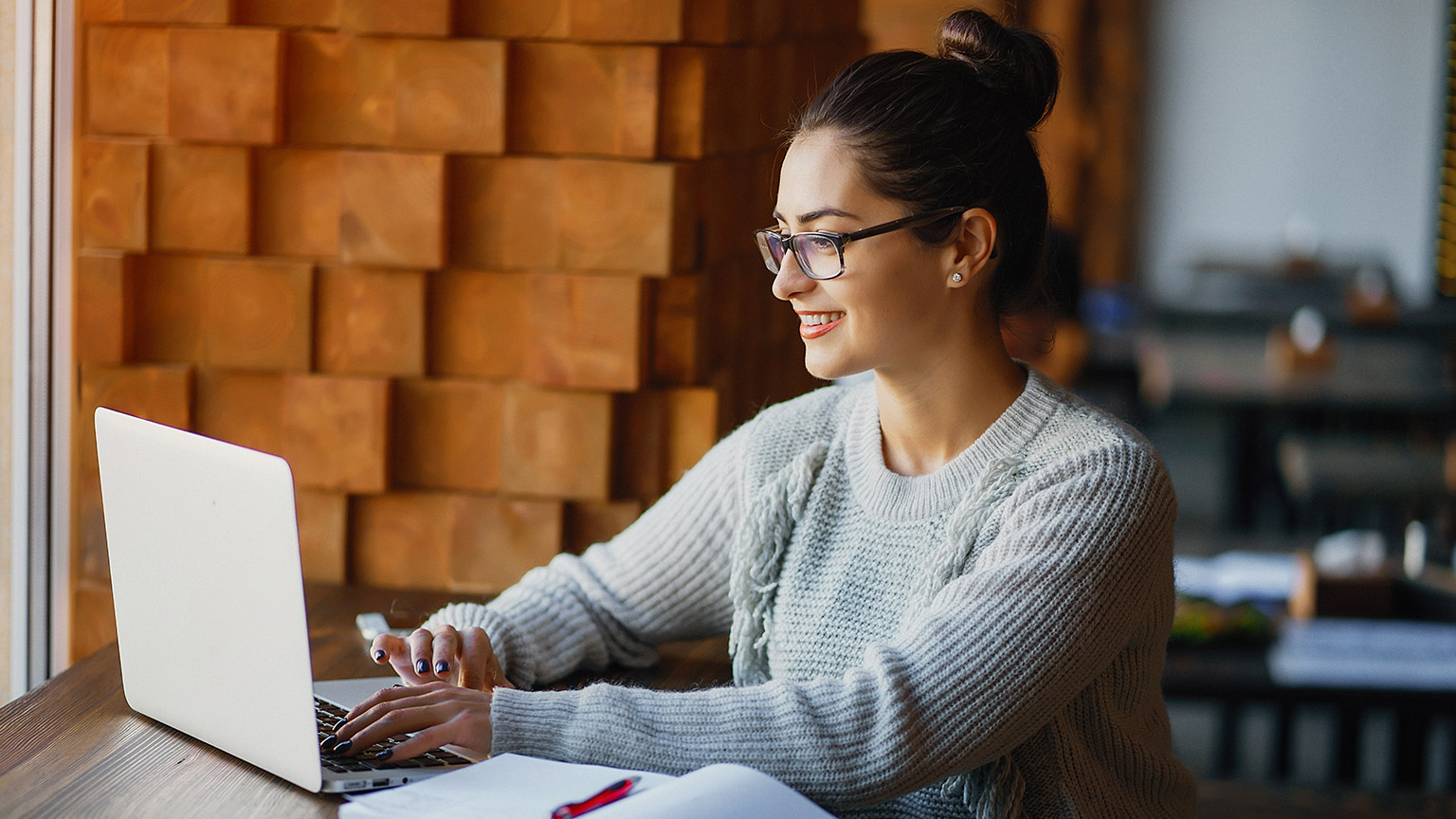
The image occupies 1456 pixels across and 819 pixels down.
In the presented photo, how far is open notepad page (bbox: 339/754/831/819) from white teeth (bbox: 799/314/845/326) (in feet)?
1.71

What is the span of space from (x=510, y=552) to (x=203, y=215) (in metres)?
0.62

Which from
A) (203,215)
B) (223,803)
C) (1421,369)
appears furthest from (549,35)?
(1421,369)

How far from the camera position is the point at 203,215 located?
1.91 metres

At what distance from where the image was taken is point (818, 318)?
1.49 m

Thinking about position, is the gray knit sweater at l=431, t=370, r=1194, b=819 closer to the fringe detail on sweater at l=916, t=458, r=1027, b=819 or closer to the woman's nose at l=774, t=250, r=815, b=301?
the fringe detail on sweater at l=916, t=458, r=1027, b=819

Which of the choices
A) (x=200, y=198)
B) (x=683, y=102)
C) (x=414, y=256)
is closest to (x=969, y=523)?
(x=683, y=102)

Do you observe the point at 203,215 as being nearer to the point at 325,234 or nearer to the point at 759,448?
the point at 325,234

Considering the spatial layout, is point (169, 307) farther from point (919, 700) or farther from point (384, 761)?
point (919, 700)

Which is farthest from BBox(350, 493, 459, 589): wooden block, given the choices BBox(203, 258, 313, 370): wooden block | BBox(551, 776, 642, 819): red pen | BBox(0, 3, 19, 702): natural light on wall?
BBox(551, 776, 642, 819): red pen

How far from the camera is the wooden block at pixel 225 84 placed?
1.85 m

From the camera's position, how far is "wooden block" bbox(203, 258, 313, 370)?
191 cm

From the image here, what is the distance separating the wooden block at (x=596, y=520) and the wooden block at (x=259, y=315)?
1.39 ft

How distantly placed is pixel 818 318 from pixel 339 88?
2.63 feet

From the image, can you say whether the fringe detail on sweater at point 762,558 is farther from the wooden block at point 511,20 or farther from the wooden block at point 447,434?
the wooden block at point 511,20
